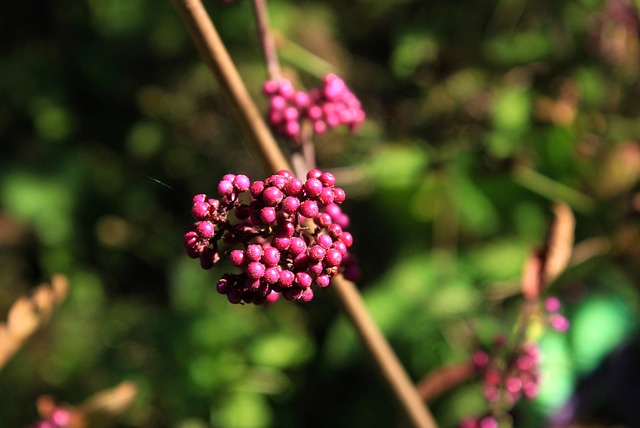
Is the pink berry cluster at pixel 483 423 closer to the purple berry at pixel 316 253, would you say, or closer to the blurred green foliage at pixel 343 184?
the blurred green foliage at pixel 343 184

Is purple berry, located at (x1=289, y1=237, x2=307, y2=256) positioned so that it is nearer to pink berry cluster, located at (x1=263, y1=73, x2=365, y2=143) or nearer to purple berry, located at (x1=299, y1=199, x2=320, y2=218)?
purple berry, located at (x1=299, y1=199, x2=320, y2=218)

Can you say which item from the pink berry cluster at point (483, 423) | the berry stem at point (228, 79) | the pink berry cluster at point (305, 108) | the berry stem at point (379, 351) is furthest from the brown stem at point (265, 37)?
the pink berry cluster at point (483, 423)

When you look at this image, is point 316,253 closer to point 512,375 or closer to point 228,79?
point 228,79

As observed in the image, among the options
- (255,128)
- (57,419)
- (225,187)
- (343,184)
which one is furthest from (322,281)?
(343,184)

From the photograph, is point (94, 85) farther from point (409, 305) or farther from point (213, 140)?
point (409, 305)

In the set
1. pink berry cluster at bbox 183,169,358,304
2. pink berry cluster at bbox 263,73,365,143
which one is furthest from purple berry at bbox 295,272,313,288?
pink berry cluster at bbox 263,73,365,143
